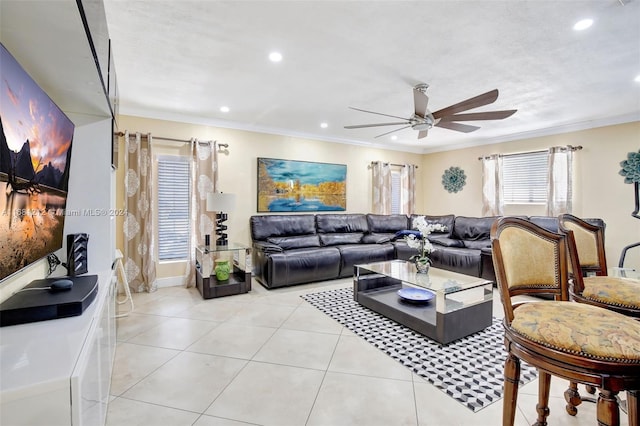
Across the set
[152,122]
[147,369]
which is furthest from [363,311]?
[152,122]

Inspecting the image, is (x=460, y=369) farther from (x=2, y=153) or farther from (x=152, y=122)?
(x=152, y=122)

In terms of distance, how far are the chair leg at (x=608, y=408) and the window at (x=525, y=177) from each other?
4.97 meters

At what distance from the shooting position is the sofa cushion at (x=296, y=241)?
474 cm

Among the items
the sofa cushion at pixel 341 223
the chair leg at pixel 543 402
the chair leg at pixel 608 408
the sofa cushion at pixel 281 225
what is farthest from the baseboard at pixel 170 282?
the chair leg at pixel 608 408

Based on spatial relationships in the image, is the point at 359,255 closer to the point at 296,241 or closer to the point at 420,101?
the point at 296,241

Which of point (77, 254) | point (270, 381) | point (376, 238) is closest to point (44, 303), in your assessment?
point (77, 254)

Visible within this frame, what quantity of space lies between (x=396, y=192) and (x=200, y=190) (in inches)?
171

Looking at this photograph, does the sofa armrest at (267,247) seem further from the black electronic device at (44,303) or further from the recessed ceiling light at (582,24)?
the recessed ceiling light at (582,24)

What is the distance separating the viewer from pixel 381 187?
631cm

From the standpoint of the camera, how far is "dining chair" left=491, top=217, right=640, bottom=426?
105cm

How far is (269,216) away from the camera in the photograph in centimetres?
494

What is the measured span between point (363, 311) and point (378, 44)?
2.71 meters

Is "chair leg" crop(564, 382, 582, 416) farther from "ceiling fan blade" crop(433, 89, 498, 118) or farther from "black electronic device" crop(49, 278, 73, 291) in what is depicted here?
"black electronic device" crop(49, 278, 73, 291)

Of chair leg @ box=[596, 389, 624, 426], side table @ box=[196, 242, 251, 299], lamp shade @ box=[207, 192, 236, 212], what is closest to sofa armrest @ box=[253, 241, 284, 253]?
side table @ box=[196, 242, 251, 299]
